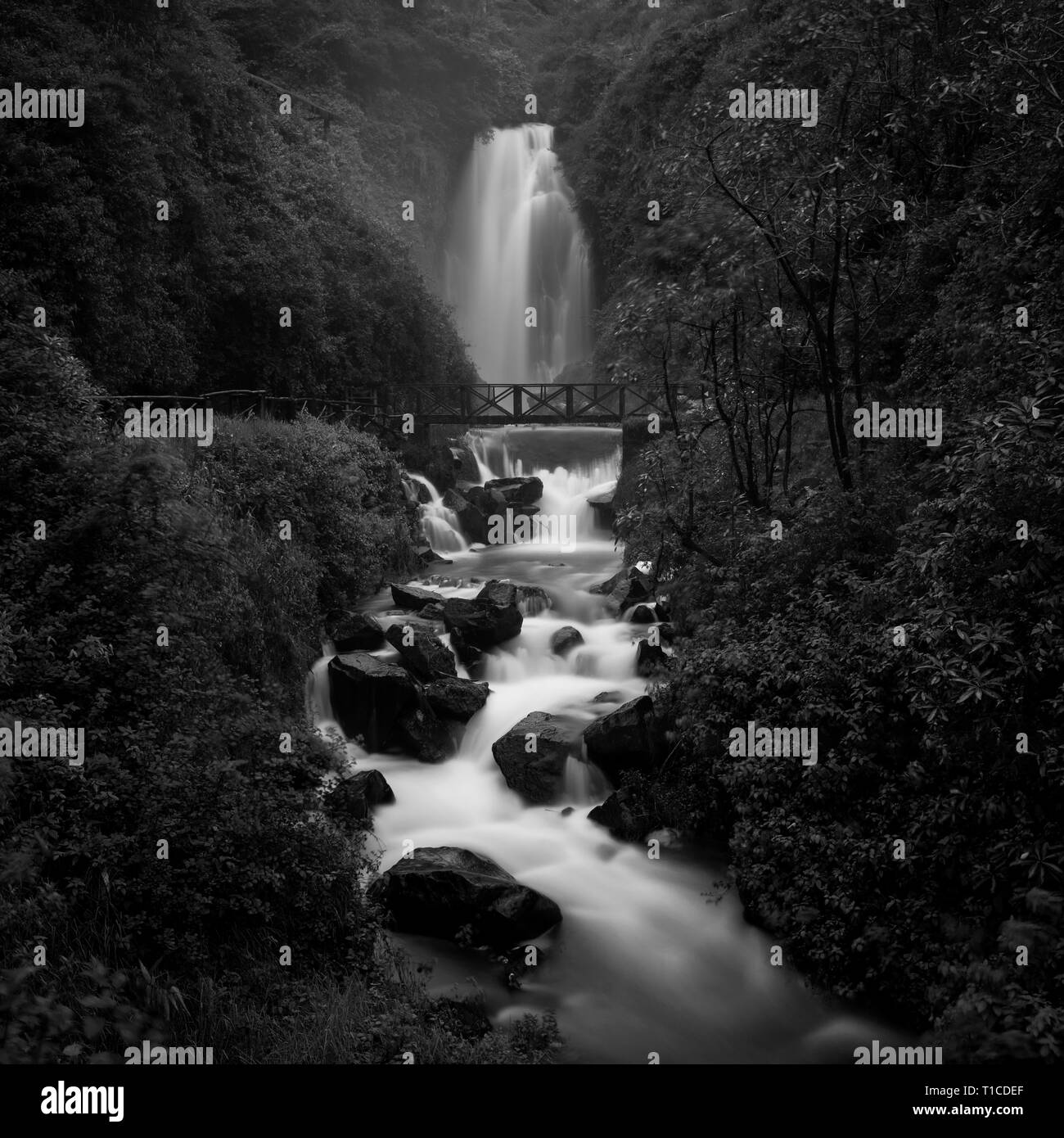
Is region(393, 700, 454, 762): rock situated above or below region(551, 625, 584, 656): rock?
below

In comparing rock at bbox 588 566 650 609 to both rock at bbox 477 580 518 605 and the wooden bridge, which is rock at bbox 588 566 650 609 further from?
the wooden bridge

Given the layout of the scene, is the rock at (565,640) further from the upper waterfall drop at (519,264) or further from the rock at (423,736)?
the upper waterfall drop at (519,264)

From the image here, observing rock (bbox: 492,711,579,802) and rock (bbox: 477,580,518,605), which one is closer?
rock (bbox: 492,711,579,802)

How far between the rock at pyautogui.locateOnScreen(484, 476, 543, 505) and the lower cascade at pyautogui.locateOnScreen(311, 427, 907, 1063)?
7809 millimetres

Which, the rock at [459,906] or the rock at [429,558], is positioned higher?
the rock at [429,558]

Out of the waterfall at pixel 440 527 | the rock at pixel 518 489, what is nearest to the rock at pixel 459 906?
the waterfall at pixel 440 527

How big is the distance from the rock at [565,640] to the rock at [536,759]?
2.69m

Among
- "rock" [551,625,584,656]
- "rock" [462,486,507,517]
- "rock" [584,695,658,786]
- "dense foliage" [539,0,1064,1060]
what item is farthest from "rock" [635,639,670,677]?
"rock" [462,486,507,517]

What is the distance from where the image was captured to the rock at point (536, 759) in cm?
1107

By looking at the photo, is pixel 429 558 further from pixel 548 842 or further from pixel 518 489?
pixel 548 842

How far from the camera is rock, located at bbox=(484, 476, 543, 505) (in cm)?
2488

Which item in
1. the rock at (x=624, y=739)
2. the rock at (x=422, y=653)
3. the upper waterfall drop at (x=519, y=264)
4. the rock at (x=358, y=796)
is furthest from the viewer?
the upper waterfall drop at (x=519, y=264)

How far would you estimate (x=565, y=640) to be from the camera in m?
14.2
